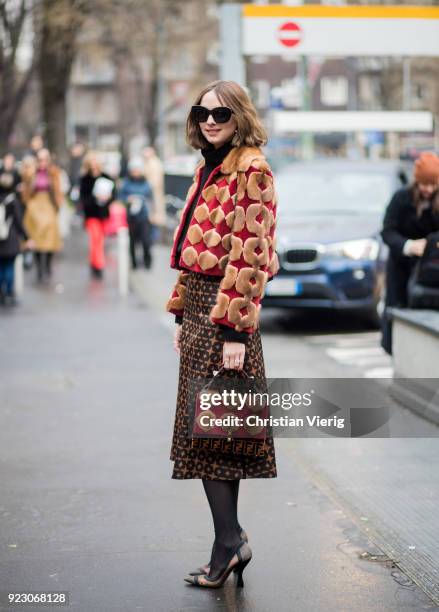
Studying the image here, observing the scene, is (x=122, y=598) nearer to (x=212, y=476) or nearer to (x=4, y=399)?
(x=212, y=476)

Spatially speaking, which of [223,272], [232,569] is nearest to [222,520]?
[232,569]

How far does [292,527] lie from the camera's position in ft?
19.4

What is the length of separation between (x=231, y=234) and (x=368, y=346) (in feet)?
25.5

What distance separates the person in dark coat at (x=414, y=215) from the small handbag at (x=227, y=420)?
423cm

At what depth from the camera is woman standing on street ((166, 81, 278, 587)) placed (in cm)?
482

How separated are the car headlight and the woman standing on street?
814 cm

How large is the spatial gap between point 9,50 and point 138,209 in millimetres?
11558

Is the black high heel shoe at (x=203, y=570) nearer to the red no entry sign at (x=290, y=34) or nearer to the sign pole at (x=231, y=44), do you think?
the sign pole at (x=231, y=44)

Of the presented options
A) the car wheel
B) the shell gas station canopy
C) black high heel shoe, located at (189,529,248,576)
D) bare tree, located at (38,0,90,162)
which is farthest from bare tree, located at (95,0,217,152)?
black high heel shoe, located at (189,529,248,576)

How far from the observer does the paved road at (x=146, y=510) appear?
5016mm

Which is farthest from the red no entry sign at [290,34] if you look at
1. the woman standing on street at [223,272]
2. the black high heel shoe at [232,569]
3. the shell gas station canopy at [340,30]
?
the black high heel shoe at [232,569]

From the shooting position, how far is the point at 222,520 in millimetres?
5059

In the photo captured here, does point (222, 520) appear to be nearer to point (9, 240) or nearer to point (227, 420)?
point (227, 420)

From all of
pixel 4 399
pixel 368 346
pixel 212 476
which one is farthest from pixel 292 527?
pixel 368 346
